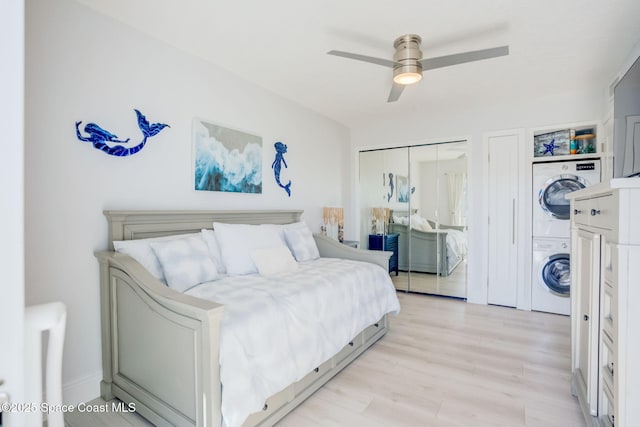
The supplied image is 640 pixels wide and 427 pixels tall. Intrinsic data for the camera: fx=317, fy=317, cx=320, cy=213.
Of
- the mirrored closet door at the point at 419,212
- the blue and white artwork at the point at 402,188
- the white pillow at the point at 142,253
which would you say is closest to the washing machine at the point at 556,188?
the mirrored closet door at the point at 419,212

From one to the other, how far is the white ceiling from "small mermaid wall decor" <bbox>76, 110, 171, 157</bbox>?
0.66 meters

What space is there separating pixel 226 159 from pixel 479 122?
3.08 metres

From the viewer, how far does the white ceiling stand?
197 centimetres

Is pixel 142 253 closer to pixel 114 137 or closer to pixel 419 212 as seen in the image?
pixel 114 137

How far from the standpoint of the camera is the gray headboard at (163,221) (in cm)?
203

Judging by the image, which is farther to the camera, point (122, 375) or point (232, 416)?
point (122, 375)

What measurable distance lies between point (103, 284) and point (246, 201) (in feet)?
4.65

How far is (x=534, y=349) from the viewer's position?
264cm

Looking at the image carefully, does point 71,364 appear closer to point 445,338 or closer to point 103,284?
point 103,284

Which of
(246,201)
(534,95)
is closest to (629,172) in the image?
(534,95)

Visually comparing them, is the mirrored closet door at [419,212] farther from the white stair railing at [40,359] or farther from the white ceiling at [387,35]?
the white stair railing at [40,359]

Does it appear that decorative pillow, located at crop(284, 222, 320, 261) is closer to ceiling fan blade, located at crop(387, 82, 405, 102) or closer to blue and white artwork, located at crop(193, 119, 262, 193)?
blue and white artwork, located at crop(193, 119, 262, 193)

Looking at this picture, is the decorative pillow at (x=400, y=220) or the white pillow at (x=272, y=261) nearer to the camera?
the white pillow at (x=272, y=261)

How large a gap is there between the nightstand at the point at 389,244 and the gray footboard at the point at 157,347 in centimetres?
345
